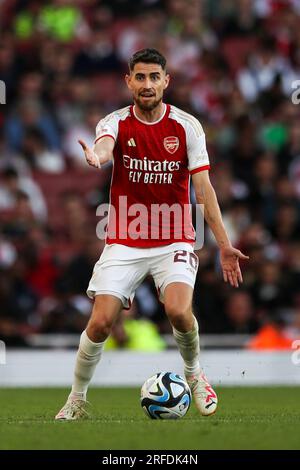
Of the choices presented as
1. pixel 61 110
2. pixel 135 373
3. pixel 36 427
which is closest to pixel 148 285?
pixel 135 373

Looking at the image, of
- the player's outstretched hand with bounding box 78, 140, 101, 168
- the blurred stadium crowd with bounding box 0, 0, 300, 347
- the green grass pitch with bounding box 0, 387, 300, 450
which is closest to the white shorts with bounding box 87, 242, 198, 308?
the green grass pitch with bounding box 0, 387, 300, 450

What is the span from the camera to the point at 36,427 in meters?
7.55

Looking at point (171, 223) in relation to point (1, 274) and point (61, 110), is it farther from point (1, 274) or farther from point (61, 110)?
point (61, 110)

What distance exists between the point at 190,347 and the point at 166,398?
414mm

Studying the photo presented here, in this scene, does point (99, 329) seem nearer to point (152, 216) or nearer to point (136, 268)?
point (136, 268)

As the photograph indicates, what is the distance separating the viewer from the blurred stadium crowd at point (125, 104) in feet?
45.8

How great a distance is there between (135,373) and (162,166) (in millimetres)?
5587

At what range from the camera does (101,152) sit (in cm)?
791

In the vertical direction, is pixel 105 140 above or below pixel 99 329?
above

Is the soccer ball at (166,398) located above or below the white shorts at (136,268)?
below

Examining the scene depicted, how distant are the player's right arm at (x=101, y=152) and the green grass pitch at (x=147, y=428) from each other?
163 centimetres

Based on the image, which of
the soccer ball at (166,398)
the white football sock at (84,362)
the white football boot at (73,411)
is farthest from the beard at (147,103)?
the white football boot at (73,411)

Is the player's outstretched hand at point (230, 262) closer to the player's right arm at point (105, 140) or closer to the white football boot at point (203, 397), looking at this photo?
the white football boot at point (203, 397)

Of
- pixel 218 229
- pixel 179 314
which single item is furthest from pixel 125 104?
pixel 179 314
